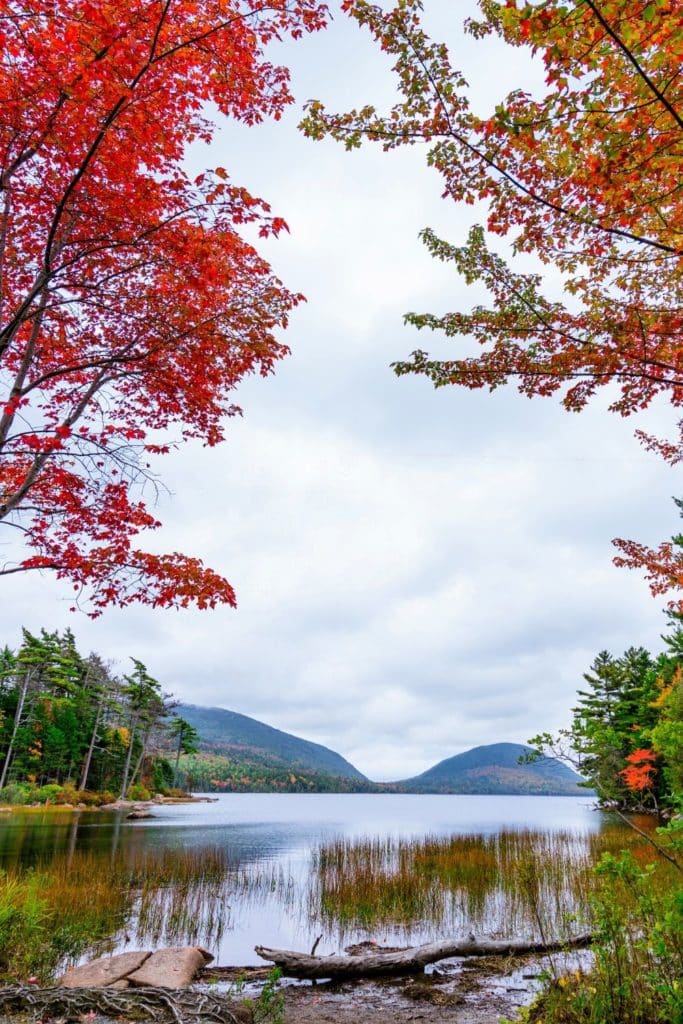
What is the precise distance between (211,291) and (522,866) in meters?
6.58

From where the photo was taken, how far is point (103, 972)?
5.57 meters

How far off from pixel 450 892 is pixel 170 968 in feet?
21.1

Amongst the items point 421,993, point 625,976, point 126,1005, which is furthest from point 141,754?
point 625,976

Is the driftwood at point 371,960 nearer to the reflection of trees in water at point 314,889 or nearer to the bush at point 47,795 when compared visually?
the reflection of trees in water at point 314,889

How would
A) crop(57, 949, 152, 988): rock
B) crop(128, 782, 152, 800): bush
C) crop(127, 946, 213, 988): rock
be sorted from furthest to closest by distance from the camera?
crop(128, 782, 152, 800): bush
crop(127, 946, 213, 988): rock
crop(57, 949, 152, 988): rock

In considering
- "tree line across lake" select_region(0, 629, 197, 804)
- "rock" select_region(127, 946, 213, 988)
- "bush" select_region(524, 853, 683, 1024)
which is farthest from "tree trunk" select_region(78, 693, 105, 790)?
"bush" select_region(524, 853, 683, 1024)

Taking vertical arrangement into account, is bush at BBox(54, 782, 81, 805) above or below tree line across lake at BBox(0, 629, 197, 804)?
below

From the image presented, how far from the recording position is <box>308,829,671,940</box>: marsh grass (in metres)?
8.77

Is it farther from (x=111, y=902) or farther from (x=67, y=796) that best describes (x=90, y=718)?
(x=111, y=902)

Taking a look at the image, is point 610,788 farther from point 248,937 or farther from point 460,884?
point 460,884

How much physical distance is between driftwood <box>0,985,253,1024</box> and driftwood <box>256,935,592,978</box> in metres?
1.77

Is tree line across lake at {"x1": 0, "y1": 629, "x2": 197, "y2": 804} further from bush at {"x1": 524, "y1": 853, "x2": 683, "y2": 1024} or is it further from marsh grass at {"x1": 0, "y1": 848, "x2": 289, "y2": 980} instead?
bush at {"x1": 524, "y1": 853, "x2": 683, "y2": 1024}

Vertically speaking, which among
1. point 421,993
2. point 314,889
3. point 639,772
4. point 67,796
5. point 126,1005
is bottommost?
point 67,796

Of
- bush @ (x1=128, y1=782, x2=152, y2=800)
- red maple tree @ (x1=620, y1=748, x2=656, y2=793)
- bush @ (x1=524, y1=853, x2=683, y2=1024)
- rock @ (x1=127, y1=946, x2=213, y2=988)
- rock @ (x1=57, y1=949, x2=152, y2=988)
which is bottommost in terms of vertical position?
bush @ (x1=128, y1=782, x2=152, y2=800)
